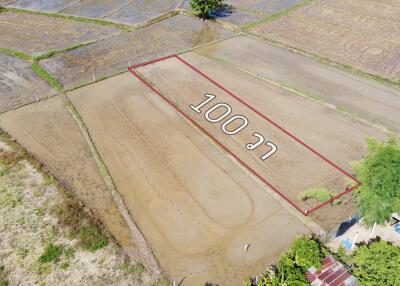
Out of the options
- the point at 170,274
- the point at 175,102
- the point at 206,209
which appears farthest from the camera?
the point at 175,102

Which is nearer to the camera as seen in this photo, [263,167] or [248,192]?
[248,192]

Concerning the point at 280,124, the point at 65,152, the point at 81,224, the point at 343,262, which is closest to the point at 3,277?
the point at 81,224

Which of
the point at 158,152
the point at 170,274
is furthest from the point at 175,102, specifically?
the point at 170,274

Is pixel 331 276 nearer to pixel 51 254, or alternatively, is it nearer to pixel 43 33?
pixel 51 254

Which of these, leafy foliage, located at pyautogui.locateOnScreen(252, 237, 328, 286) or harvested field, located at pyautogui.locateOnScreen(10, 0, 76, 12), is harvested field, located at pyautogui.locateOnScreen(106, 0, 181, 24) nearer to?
harvested field, located at pyautogui.locateOnScreen(10, 0, 76, 12)

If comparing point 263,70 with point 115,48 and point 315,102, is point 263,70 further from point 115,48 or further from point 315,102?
point 115,48

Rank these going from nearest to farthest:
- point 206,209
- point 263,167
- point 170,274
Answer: point 170,274
point 206,209
point 263,167

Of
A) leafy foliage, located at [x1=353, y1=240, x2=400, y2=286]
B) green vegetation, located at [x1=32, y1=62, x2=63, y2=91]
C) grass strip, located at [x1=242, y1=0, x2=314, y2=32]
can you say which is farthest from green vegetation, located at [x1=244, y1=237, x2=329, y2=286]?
grass strip, located at [x1=242, y1=0, x2=314, y2=32]
